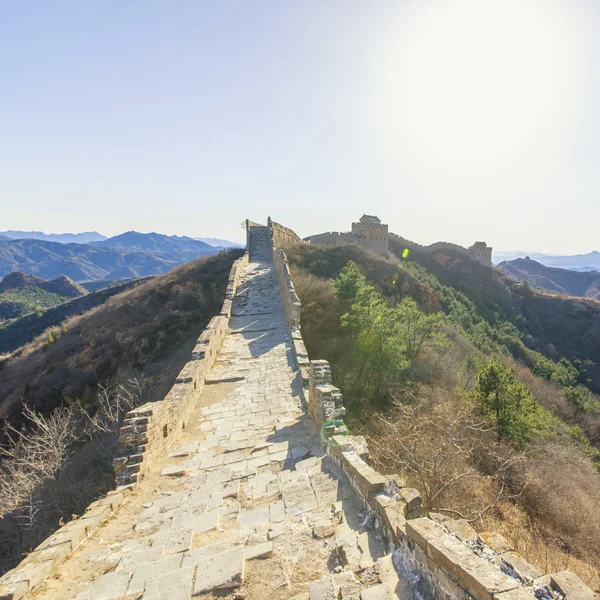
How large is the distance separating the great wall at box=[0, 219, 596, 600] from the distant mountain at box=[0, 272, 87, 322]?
8001 centimetres

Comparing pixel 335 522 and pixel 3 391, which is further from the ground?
pixel 335 522

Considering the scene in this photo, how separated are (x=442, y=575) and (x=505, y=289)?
2107 inches

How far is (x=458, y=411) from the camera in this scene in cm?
1033

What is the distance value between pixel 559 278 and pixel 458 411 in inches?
5826

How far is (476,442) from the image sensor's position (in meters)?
8.59

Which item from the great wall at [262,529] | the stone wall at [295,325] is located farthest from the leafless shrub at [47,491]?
the stone wall at [295,325]

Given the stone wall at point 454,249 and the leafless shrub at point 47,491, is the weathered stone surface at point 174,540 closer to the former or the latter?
the leafless shrub at point 47,491

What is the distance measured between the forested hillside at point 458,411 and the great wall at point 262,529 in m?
1.25

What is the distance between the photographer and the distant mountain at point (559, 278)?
11125 centimetres

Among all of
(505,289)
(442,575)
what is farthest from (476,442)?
(505,289)

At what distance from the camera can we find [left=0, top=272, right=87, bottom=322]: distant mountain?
67938mm

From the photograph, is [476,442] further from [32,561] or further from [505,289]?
[505,289]

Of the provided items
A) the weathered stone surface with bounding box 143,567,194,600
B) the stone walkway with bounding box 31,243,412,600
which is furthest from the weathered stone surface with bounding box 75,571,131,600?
the weathered stone surface with bounding box 143,567,194,600

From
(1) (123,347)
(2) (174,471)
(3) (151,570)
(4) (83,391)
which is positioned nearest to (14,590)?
(3) (151,570)
